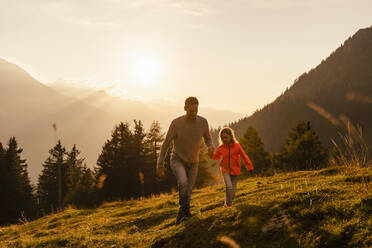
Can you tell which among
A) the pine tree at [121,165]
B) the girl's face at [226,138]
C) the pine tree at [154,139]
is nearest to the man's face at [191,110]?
the girl's face at [226,138]

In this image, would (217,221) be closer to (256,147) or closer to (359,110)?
(256,147)

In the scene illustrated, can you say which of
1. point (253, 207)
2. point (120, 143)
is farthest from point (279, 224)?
point (120, 143)

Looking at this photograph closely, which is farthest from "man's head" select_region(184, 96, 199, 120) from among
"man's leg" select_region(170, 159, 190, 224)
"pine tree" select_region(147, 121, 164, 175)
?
"pine tree" select_region(147, 121, 164, 175)

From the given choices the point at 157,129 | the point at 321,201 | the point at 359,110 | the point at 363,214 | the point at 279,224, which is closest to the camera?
the point at 363,214

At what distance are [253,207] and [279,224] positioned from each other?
103cm

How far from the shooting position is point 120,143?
49312 mm

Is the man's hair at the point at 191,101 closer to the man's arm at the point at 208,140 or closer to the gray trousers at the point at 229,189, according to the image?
the man's arm at the point at 208,140

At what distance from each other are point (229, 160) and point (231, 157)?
105 millimetres

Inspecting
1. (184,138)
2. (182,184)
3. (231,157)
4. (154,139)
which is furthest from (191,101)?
(154,139)

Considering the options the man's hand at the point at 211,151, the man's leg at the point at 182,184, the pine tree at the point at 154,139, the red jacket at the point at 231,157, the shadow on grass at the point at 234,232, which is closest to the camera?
the shadow on grass at the point at 234,232

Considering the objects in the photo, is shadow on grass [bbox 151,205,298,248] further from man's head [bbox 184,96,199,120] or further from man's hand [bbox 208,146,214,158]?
man's head [bbox 184,96,199,120]

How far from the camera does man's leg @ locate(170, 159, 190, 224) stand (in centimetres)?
776

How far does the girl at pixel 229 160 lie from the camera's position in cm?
859

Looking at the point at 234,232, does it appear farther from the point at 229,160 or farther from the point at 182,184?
the point at 229,160
